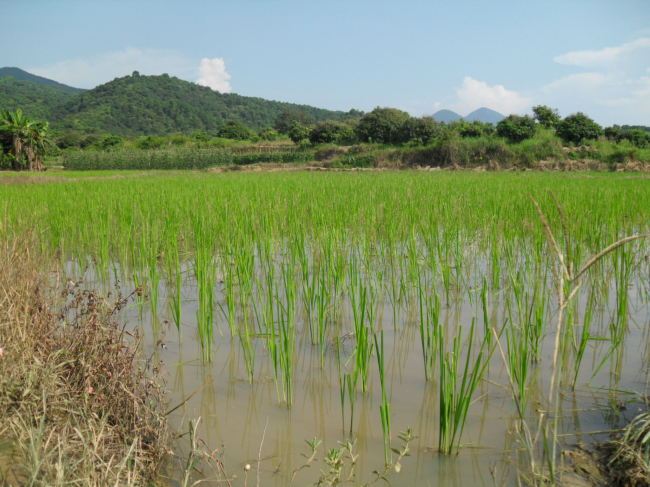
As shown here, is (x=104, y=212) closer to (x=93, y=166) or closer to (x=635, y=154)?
(x=635, y=154)

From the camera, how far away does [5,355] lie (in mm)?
1791

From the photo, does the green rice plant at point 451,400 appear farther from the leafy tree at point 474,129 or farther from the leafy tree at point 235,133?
the leafy tree at point 235,133

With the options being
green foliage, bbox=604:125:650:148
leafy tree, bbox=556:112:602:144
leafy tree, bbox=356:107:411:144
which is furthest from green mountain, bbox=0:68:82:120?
green foliage, bbox=604:125:650:148

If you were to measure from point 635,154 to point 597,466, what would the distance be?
19.8 m

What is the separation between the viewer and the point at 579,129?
21062mm

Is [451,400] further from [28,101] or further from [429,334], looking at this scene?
[28,101]

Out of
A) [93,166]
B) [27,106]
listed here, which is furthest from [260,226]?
[27,106]

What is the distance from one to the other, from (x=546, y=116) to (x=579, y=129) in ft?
8.43

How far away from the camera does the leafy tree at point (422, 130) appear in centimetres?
2507

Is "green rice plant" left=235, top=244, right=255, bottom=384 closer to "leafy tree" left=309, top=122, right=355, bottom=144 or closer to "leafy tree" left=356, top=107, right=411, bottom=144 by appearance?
"leafy tree" left=356, top=107, right=411, bottom=144

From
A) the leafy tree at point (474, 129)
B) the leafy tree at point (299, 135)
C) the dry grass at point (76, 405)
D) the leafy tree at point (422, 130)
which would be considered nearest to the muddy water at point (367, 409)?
the dry grass at point (76, 405)

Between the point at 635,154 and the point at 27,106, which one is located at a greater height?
the point at 27,106

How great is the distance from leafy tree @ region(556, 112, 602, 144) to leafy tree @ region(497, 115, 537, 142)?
1.32 metres

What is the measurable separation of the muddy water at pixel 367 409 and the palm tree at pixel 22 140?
1288 inches
